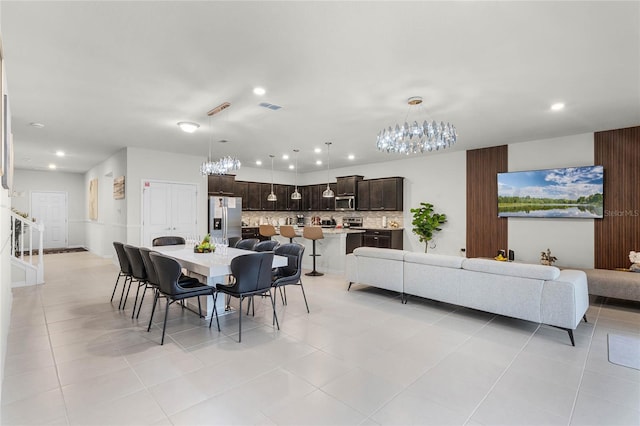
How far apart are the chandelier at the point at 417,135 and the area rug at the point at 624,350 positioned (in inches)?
102

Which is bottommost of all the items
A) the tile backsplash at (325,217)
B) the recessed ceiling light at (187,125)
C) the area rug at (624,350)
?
the area rug at (624,350)

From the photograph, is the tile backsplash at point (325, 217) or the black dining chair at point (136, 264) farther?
the tile backsplash at point (325, 217)

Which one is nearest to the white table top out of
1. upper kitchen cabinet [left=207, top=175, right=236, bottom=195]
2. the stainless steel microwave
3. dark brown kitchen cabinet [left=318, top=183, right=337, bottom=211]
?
upper kitchen cabinet [left=207, top=175, right=236, bottom=195]

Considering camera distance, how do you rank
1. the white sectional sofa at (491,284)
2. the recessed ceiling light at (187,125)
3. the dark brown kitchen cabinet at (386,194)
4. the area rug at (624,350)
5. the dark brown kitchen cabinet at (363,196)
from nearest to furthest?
the area rug at (624,350), the white sectional sofa at (491,284), the recessed ceiling light at (187,125), the dark brown kitchen cabinet at (386,194), the dark brown kitchen cabinet at (363,196)

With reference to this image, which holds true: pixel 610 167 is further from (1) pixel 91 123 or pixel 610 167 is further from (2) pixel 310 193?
(1) pixel 91 123

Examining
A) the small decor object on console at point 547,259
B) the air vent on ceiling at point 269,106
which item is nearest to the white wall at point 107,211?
the air vent on ceiling at point 269,106

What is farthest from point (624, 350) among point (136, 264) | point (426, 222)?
point (136, 264)

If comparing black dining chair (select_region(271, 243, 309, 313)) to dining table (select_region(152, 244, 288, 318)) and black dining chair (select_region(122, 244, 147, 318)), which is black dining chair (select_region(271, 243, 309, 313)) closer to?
dining table (select_region(152, 244, 288, 318))

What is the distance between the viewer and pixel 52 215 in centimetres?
1091

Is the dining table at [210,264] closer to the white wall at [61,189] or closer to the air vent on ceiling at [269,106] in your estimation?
the air vent on ceiling at [269,106]

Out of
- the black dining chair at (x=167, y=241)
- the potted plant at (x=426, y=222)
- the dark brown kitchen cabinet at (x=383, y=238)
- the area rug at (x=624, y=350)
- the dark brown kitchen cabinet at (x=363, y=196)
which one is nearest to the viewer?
the area rug at (x=624, y=350)

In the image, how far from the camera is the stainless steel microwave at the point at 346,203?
354 inches

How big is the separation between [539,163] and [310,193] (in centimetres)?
611

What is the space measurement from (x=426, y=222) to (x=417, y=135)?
13.1ft
